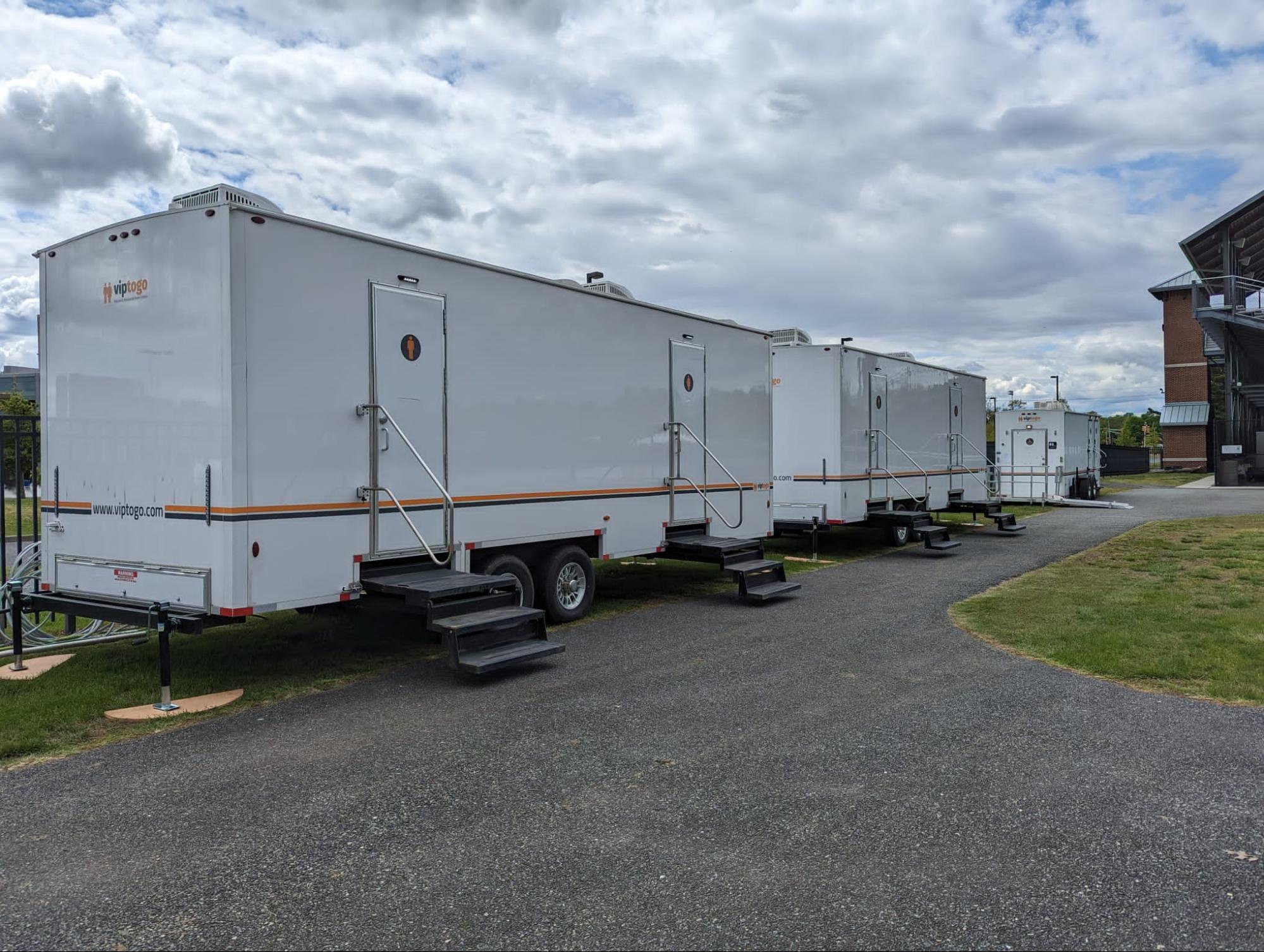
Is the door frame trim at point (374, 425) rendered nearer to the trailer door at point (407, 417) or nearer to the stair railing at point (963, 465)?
the trailer door at point (407, 417)

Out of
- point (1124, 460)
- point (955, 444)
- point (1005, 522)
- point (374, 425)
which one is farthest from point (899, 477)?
point (1124, 460)

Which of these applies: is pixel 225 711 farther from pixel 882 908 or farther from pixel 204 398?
pixel 882 908

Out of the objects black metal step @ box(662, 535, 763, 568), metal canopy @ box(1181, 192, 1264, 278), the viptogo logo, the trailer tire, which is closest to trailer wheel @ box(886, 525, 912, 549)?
black metal step @ box(662, 535, 763, 568)

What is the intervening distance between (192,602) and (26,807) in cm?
203

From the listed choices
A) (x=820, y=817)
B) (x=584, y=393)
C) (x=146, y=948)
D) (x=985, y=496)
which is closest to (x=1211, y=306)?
(x=985, y=496)

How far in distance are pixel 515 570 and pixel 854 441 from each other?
25.3 ft

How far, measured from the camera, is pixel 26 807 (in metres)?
4.64

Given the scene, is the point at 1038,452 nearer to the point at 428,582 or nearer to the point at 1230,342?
the point at 1230,342

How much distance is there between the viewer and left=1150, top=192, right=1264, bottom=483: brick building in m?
36.6

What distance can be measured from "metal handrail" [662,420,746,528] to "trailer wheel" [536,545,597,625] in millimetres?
1774

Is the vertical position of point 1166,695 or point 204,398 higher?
point 204,398

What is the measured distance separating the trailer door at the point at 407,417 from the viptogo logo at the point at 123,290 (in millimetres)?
1635

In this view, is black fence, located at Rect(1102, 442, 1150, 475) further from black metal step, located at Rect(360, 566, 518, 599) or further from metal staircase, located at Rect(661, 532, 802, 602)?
black metal step, located at Rect(360, 566, 518, 599)

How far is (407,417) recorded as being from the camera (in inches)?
297
